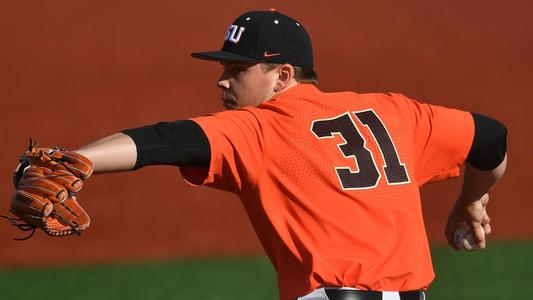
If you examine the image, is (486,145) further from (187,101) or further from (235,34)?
(187,101)

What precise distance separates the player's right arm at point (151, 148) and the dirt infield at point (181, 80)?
6.08 metres

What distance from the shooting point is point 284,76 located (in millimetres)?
3734

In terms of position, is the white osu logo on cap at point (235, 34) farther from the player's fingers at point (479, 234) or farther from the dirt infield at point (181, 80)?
the dirt infield at point (181, 80)

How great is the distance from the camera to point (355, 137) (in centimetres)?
348

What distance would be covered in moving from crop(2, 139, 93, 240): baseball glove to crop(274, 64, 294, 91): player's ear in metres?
1.07

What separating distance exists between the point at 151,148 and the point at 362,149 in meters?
0.81

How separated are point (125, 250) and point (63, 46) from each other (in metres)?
3.02

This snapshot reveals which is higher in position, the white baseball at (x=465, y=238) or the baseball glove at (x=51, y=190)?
the baseball glove at (x=51, y=190)

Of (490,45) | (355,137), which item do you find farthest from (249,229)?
(355,137)

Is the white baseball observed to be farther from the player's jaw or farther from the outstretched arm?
the outstretched arm

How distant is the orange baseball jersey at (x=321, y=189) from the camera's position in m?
3.32

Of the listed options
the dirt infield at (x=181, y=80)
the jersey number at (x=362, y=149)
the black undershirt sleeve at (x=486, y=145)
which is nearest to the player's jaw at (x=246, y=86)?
the jersey number at (x=362, y=149)

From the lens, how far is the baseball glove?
2799mm

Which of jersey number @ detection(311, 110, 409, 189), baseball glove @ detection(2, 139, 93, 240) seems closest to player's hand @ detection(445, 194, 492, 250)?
jersey number @ detection(311, 110, 409, 189)
